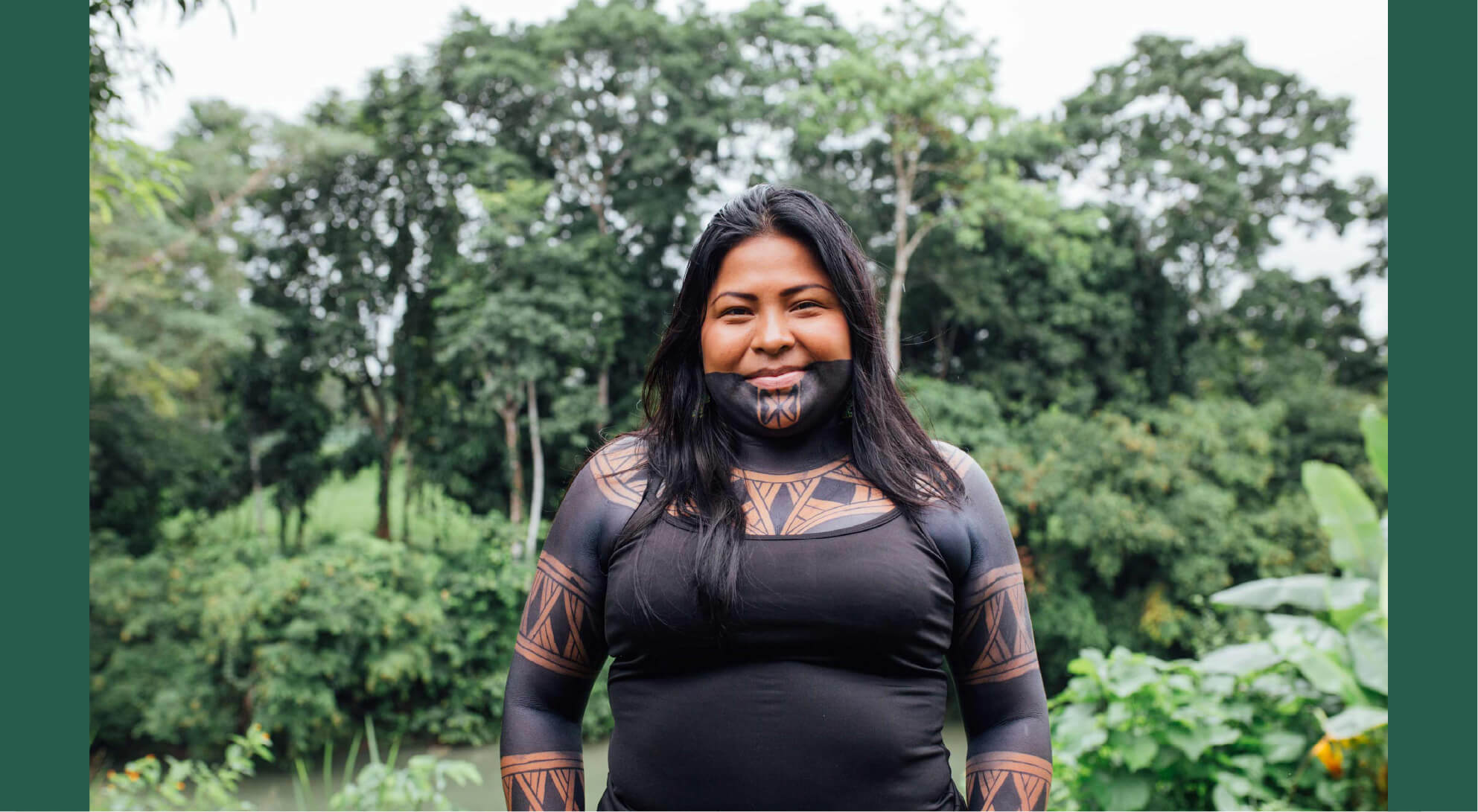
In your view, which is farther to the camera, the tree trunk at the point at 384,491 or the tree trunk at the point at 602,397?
the tree trunk at the point at 384,491

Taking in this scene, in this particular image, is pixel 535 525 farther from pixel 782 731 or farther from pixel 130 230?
pixel 782 731

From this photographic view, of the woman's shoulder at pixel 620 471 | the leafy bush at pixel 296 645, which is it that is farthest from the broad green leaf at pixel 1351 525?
the leafy bush at pixel 296 645

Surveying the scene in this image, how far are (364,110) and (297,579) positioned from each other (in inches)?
342

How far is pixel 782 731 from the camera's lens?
4.44 ft

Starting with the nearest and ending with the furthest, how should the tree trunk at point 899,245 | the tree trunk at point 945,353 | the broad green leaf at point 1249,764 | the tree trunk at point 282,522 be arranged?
the broad green leaf at point 1249,764
the tree trunk at point 899,245
the tree trunk at point 282,522
the tree trunk at point 945,353

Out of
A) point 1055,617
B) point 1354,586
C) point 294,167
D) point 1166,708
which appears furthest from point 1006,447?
point 294,167

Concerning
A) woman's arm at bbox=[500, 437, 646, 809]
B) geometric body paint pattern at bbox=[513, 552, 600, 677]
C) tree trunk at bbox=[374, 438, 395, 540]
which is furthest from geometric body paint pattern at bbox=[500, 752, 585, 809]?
tree trunk at bbox=[374, 438, 395, 540]

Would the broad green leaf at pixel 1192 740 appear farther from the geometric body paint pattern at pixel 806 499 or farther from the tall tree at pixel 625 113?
the tall tree at pixel 625 113

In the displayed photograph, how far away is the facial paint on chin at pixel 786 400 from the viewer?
1507 millimetres

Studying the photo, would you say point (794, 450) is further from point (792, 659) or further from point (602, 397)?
point (602, 397)

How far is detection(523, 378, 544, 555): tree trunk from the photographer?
1348 centimetres

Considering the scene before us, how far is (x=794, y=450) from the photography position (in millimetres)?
1558

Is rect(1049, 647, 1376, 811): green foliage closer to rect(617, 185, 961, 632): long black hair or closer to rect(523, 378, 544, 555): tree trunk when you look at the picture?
rect(617, 185, 961, 632): long black hair

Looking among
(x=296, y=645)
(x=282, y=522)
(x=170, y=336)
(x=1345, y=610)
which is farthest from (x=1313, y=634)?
(x=282, y=522)
